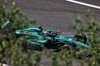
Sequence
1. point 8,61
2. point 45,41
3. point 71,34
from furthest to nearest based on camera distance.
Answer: point 71,34
point 45,41
point 8,61

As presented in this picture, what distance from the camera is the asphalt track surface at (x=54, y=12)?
1272 centimetres

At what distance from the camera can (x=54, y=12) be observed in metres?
14.3

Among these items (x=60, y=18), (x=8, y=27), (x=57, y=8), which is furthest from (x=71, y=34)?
(x=8, y=27)

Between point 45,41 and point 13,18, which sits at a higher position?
point 13,18

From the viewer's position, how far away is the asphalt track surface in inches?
501

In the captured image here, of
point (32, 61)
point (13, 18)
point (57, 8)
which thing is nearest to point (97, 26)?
point (32, 61)

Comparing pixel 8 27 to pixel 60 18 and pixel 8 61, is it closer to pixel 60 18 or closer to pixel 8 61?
pixel 8 61

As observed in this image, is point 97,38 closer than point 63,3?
Yes

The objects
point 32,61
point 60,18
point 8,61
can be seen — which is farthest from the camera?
point 60,18

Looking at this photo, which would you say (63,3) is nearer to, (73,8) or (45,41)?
(73,8)

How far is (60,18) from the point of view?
13547mm

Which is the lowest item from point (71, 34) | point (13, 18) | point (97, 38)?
point (71, 34)

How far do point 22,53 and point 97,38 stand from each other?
155 cm

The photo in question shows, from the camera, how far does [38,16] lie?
45.0 feet
